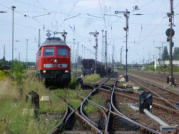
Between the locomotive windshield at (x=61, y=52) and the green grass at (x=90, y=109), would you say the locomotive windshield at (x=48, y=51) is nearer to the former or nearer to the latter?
the locomotive windshield at (x=61, y=52)

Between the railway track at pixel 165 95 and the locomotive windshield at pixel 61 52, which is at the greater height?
the locomotive windshield at pixel 61 52

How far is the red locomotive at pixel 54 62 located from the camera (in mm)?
22078

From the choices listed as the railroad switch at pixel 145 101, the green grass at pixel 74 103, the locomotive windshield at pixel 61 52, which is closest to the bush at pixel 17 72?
the green grass at pixel 74 103

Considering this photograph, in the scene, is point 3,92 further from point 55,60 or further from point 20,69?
point 55,60

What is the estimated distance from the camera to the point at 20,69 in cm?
1623

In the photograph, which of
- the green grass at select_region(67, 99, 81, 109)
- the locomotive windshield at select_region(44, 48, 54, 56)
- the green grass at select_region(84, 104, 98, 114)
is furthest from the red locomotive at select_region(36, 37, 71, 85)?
the green grass at select_region(84, 104, 98, 114)

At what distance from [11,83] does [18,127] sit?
8.07 meters

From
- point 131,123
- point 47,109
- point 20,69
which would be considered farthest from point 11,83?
point 131,123

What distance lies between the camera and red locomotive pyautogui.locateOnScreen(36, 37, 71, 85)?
2208 centimetres

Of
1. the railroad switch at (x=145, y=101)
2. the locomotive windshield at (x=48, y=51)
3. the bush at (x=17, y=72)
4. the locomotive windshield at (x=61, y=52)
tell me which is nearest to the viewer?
the railroad switch at (x=145, y=101)

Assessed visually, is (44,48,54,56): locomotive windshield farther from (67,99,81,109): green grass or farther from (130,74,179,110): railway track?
(130,74,179,110): railway track

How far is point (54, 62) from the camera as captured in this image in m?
22.3

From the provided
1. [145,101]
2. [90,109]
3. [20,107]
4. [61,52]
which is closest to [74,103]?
[90,109]

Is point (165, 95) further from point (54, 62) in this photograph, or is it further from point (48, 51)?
point (48, 51)
